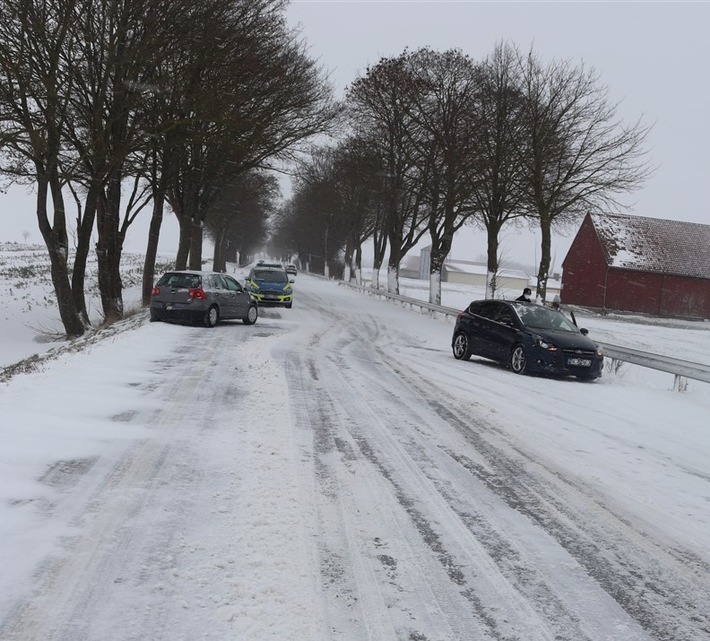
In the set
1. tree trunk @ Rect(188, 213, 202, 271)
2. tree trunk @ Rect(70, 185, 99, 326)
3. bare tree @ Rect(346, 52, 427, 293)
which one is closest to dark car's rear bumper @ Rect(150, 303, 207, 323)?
tree trunk @ Rect(70, 185, 99, 326)

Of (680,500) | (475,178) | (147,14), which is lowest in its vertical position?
(680,500)

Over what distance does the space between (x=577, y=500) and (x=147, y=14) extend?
A: 16560 mm

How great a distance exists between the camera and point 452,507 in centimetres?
504

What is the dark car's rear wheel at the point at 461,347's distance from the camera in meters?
15.4

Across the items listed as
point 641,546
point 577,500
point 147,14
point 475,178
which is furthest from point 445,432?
→ point 475,178

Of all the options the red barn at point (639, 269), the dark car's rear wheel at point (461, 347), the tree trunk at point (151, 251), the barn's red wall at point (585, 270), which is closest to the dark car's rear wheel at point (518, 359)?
the dark car's rear wheel at point (461, 347)

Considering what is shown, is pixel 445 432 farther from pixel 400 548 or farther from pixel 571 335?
pixel 571 335

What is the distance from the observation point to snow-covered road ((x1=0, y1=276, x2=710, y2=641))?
11.0 ft

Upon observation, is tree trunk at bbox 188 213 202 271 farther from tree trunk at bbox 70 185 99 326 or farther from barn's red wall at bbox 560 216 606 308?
barn's red wall at bbox 560 216 606 308

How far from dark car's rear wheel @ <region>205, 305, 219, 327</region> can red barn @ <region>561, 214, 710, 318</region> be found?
119 feet

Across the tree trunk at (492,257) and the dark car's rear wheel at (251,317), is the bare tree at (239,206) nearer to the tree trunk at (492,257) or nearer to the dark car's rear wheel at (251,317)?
the tree trunk at (492,257)

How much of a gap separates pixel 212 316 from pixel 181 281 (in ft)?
4.12

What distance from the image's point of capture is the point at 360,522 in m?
4.61

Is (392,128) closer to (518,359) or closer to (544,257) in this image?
(544,257)
